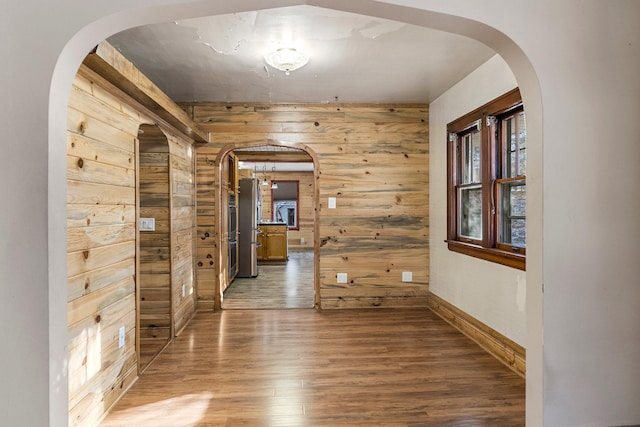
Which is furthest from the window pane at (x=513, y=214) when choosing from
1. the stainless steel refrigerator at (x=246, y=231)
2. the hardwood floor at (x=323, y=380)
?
the stainless steel refrigerator at (x=246, y=231)

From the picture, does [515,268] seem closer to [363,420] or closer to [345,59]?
[363,420]

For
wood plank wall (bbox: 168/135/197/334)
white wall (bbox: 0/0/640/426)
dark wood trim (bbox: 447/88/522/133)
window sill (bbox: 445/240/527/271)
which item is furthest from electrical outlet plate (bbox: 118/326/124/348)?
dark wood trim (bbox: 447/88/522/133)

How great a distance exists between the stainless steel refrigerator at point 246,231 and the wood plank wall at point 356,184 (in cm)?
212

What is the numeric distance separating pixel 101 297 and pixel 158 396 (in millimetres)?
761

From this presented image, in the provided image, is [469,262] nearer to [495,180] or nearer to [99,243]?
[495,180]

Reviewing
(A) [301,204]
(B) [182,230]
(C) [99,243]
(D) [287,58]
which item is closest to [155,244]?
(B) [182,230]

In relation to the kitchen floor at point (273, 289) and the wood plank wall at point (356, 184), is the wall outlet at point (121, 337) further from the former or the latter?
the kitchen floor at point (273, 289)

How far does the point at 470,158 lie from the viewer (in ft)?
12.7

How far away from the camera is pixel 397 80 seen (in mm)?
3758

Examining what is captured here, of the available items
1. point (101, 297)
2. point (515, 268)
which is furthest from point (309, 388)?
point (515, 268)

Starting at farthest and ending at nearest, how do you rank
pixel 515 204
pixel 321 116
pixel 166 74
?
pixel 321 116 < pixel 166 74 < pixel 515 204

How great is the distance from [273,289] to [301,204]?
5962 millimetres

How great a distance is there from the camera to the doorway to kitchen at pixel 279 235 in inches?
205

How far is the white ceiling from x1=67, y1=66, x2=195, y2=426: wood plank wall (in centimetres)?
64
